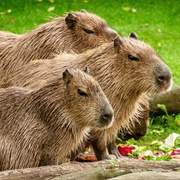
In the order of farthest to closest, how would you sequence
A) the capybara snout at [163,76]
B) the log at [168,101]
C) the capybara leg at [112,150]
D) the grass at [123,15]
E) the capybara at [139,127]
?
the grass at [123,15]
the log at [168,101]
the capybara at [139,127]
the capybara leg at [112,150]
the capybara snout at [163,76]

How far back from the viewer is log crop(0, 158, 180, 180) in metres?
5.88

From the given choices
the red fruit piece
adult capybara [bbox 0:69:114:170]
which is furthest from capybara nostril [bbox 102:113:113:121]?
the red fruit piece

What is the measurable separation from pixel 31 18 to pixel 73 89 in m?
9.78

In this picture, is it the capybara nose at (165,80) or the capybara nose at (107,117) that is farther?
the capybara nose at (165,80)

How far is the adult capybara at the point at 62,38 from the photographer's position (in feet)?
27.7

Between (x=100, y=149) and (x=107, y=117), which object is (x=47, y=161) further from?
(x=100, y=149)

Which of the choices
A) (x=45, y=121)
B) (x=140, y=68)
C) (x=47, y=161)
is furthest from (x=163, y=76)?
(x=47, y=161)

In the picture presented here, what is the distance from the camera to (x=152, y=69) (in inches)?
275

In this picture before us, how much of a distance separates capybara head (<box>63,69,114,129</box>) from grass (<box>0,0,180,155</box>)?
7.07 m

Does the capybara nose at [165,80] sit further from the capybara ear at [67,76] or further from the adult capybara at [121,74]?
the capybara ear at [67,76]

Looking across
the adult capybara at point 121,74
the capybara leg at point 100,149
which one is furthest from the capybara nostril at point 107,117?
the capybara leg at point 100,149

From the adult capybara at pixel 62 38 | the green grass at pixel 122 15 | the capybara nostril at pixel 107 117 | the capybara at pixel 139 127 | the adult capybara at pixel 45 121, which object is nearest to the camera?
the capybara nostril at pixel 107 117

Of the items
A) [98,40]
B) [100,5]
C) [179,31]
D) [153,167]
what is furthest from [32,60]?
[100,5]

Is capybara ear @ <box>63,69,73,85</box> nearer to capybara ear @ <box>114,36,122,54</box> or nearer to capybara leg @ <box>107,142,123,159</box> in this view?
capybara ear @ <box>114,36,122,54</box>
